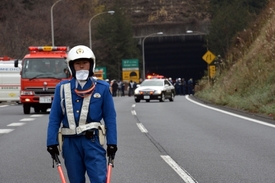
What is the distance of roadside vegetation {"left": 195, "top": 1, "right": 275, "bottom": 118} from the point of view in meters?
29.4

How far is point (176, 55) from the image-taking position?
329 ft

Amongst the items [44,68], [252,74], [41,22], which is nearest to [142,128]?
[44,68]

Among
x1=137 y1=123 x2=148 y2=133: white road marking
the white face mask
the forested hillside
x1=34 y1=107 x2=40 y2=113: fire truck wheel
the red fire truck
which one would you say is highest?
the forested hillside

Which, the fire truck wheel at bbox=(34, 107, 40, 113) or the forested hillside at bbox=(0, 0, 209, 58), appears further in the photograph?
the forested hillside at bbox=(0, 0, 209, 58)

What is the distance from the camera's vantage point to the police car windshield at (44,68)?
30250mm

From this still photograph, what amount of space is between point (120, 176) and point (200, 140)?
236 inches

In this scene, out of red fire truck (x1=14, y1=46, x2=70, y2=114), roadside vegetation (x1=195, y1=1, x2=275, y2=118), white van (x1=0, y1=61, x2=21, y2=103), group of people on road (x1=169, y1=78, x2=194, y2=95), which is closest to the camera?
roadside vegetation (x1=195, y1=1, x2=275, y2=118)

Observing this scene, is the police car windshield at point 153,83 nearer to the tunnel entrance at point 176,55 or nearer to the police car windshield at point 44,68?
the police car windshield at point 44,68

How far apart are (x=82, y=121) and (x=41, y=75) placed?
909 inches

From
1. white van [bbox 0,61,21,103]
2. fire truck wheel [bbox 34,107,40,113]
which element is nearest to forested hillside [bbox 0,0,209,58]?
white van [bbox 0,61,21,103]

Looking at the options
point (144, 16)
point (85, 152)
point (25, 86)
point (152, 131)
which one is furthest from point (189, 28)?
point (85, 152)

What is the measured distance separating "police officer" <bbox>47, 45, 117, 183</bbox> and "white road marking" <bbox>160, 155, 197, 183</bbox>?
153 inches

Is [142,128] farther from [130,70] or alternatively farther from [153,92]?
[130,70]

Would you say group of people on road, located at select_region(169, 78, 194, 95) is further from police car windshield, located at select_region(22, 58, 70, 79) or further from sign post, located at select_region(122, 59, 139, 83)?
police car windshield, located at select_region(22, 58, 70, 79)
